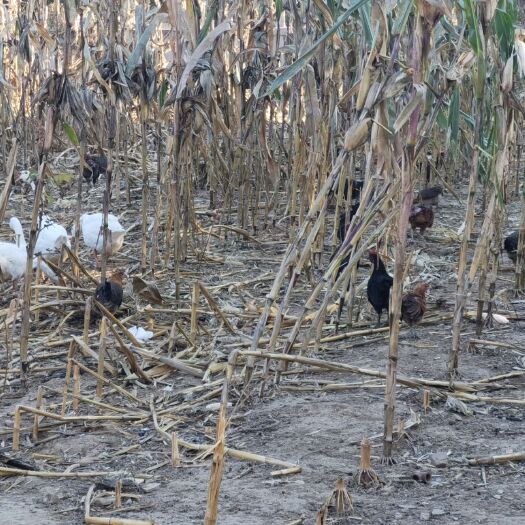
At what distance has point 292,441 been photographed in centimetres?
319

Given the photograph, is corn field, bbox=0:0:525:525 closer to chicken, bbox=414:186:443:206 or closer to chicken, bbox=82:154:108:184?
chicken, bbox=414:186:443:206

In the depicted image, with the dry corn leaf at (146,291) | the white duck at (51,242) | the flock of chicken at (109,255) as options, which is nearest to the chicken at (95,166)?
the flock of chicken at (109,255)

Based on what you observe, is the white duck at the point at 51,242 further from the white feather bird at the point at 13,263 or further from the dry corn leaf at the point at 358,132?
the dry corn leaf at the point at 358,132

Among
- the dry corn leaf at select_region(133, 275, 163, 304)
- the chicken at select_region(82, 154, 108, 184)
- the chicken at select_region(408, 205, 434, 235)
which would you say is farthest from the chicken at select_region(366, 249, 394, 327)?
the chicken at select_region(82, 154, 108, 184)

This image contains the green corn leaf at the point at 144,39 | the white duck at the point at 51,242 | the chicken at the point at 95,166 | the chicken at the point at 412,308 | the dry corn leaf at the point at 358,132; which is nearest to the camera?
the dry corn leaf at the point at 358,132

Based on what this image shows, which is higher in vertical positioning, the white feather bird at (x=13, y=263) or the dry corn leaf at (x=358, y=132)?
the dry corn leaf at (x=358, y=132)

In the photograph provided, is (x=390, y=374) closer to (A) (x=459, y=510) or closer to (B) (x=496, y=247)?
(A) (x=459, y=510)

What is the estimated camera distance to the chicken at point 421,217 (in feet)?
22.5

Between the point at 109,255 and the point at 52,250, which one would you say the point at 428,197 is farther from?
the point at 52,250

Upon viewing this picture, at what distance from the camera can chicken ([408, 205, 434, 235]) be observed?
22.5 ft

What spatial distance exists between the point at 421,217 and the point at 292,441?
13.0 ft

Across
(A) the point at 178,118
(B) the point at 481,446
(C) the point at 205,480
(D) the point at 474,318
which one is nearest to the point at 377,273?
(D) the point at 474,318

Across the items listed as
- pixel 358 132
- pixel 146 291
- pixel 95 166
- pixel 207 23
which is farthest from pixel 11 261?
pixel 95 166

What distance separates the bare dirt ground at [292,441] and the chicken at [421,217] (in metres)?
2.01
